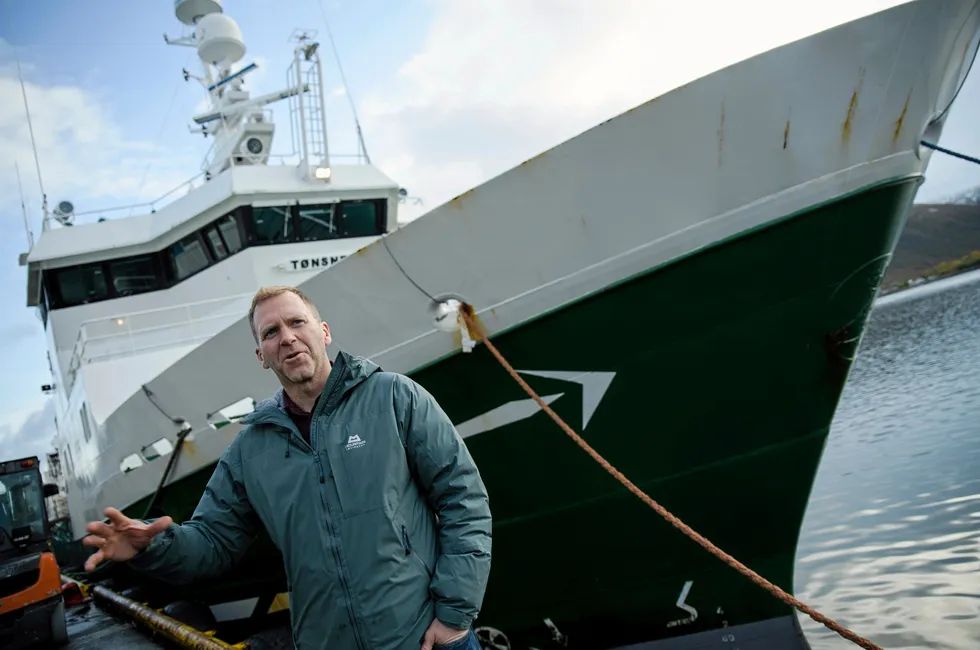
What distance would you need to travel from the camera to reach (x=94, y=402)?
652 centimetres

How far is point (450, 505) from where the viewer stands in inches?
79.0

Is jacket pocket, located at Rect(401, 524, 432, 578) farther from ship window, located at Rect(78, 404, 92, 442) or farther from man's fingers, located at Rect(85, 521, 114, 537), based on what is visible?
ship window, located at Rect(78, 404, 92, 442)

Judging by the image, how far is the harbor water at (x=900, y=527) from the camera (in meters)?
6.04

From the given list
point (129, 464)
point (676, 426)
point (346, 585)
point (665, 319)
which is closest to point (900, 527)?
point (676, 426)

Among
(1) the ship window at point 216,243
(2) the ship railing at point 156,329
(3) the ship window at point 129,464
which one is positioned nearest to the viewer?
(3) the ship window at point 129,464

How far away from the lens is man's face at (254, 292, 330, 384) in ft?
6.67

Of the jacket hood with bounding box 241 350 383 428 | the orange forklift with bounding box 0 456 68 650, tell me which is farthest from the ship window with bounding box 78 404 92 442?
the jacket hood with bounding box 241 350 383 428

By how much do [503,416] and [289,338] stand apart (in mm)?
1838

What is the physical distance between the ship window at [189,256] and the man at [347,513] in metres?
7.06

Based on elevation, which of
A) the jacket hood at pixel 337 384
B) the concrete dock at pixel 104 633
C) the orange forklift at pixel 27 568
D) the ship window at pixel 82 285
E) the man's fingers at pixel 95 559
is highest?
the ship window at pixel 82 285

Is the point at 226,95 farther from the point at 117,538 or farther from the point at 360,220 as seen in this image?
the point at 117,538

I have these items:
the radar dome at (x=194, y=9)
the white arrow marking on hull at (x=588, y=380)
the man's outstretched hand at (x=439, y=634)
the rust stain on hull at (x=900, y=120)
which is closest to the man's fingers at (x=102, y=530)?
the man's outstretched hand at (x=439, y=634)

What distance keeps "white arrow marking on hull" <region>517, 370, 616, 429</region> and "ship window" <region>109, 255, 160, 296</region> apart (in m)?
7.20

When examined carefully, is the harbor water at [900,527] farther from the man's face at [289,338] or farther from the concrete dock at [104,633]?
the concrete dock at [104,633]
